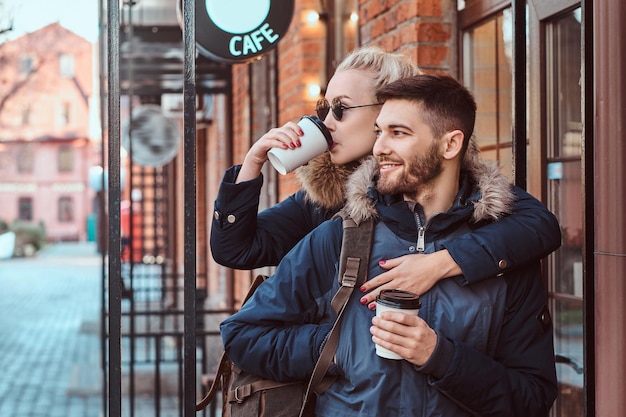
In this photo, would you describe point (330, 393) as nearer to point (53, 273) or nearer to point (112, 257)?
point (112, 257)

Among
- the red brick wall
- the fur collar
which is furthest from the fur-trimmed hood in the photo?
the red brick wall

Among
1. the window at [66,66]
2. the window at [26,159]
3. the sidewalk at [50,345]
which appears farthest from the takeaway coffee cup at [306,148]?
the window at [26,159]

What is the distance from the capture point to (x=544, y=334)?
183 centimetres

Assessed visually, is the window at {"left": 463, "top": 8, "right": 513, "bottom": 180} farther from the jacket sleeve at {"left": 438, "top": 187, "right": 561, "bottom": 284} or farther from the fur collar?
the jacket sleeve at {"left": 438, "top": 187, "right": 561, "bottom": 284}

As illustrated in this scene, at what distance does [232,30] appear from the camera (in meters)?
3.15

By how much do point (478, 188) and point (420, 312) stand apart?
315 mm

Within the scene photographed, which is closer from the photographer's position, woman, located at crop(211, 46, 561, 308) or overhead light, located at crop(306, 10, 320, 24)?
woman, located at crop(211, 46, 561, 308)

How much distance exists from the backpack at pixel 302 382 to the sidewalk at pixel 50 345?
632 cm

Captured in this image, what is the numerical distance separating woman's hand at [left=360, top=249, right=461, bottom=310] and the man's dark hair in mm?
268

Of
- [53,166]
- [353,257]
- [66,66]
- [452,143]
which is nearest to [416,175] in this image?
[452,143]

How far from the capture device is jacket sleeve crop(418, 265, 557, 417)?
5.59 feet

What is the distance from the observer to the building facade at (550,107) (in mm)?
1882

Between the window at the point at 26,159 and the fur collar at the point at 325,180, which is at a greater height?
the window at the point at 26,159

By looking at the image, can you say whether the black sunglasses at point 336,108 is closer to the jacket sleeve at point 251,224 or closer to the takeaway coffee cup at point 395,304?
the jacket sleeve at point 251,224
